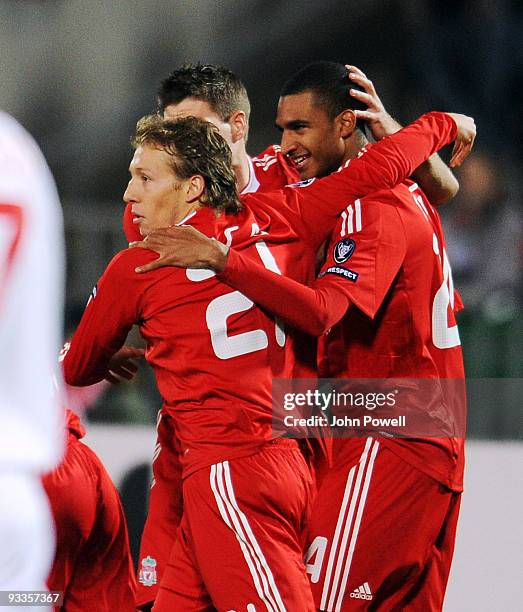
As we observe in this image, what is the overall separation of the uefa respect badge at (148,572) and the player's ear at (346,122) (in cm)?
109

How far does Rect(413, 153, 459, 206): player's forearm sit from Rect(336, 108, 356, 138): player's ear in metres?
0.19

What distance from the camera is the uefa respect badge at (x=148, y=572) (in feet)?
7.84

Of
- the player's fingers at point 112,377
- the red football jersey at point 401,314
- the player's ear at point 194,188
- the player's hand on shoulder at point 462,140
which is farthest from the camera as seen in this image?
the player's hand on shoulder at point 462,140

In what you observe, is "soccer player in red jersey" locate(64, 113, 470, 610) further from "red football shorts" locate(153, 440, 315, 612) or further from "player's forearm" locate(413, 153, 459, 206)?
"player's forearm" locate(413, 153, 459, 206)

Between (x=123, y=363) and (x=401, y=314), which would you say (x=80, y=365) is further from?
(x=401, y=314)

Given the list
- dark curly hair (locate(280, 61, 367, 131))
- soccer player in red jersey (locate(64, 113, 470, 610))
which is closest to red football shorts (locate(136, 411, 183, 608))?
soccer player in red jersey (locate(64, 113, 470, 610))

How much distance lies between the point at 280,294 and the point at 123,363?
53cm

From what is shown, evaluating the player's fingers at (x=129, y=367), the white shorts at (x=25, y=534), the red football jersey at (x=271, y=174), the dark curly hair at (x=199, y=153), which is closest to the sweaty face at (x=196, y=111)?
the red football jersey at (x=271, y=174)

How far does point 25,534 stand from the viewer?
2.08m

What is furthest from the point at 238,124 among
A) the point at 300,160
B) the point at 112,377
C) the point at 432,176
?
the point at 112,377

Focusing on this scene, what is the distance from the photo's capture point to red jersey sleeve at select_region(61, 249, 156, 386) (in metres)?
2.03

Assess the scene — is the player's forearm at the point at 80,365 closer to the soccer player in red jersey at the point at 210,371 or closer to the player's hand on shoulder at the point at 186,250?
the soccer player in red jersey at the point at 210,371

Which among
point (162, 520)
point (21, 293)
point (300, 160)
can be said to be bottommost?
point (162, 520)

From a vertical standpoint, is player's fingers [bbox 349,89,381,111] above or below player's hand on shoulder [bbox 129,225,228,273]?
above
